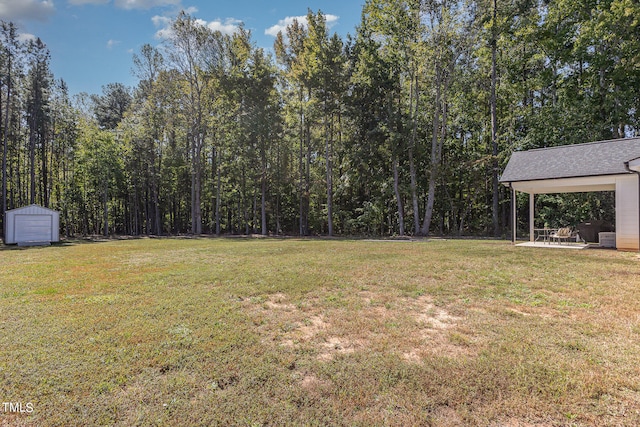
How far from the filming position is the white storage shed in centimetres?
1556

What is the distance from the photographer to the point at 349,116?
18.9m

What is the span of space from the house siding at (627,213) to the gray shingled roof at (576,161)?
603 millimetres

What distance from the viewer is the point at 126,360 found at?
282 centimetres

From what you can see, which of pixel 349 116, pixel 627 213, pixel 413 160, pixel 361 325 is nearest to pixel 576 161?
pixel 627 213

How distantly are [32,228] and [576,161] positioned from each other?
24.6 m

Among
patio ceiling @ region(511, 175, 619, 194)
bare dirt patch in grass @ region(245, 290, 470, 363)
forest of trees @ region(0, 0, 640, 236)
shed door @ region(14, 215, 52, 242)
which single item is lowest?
bare dirt patch in grass @ region(245, 290, 470, 363)

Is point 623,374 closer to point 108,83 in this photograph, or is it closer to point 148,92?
point 148,92

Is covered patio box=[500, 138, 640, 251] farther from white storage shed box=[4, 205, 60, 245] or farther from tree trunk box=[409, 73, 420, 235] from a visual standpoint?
white storage shed box=[4, 205, 60, 245]

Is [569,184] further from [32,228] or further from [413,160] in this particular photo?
[32,228]

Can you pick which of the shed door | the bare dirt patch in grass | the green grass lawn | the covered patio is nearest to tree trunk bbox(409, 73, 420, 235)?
the covered patio

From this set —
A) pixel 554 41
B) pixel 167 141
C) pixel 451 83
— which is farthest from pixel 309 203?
pixel 554 41

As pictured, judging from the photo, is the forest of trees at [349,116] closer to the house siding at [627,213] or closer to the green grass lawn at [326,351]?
the house siding at [627,213]

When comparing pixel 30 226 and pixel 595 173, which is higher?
pixel 595 173

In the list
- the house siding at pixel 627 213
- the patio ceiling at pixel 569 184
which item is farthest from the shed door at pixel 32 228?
the house siding at pixel 627 213
